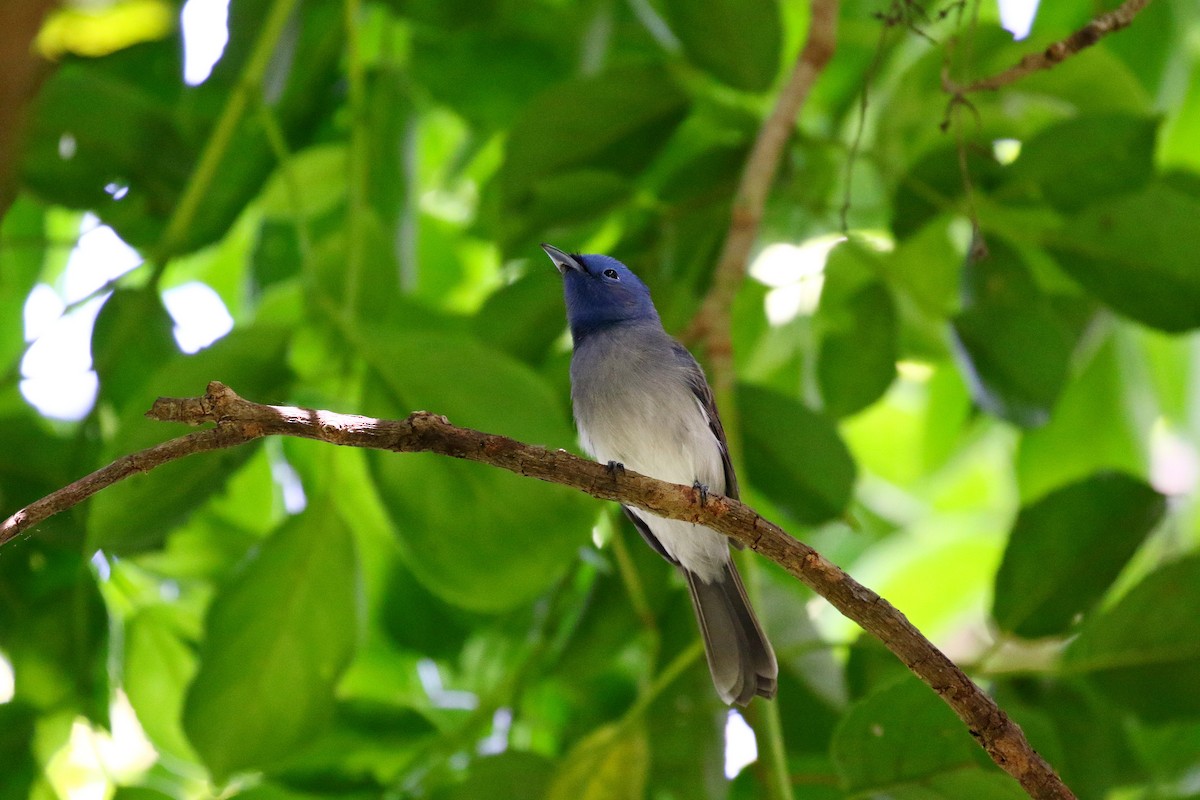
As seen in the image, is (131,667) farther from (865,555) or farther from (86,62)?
(865,555)

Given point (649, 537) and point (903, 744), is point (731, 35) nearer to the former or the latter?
point (649, 537)

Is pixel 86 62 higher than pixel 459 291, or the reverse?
pixel 86 62

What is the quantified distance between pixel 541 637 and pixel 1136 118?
85.3 inches

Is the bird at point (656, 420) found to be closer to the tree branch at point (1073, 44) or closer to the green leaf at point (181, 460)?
the green leaf at point (181, 460)

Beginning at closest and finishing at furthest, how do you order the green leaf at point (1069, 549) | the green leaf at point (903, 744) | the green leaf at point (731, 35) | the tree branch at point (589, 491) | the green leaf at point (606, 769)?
the tree branch at point (589, 491)
the green leaf at point (903, 744)
the green leaf at point (606, 769)
the green leaf at point (1069, 549)
the green leaf at point (731, 35)

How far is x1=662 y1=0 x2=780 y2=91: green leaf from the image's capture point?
326 cm

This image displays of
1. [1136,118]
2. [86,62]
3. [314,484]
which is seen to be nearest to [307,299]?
[314,484]

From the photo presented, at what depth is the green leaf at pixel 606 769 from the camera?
104 inches

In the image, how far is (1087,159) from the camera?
314 centimetres

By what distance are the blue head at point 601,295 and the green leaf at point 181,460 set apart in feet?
3.19

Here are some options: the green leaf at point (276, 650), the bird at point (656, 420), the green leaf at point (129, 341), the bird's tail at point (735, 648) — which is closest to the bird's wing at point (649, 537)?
the bird at point (656, 420)

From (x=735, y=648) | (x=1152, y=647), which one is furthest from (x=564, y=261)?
(x=1152, y=647)

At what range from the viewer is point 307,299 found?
304cm

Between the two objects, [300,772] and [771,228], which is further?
[771,228]
